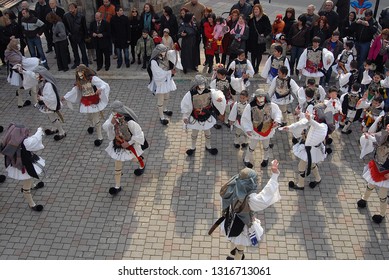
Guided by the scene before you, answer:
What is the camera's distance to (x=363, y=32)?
11773mm

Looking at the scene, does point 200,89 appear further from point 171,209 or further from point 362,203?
point 362,203

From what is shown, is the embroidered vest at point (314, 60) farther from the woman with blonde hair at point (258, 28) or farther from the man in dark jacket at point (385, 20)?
the man in dark jacket at point (385, 20)

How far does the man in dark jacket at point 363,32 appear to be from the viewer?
11.7 meters

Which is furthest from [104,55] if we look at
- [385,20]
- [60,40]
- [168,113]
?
[385,20]

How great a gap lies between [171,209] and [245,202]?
2396mm

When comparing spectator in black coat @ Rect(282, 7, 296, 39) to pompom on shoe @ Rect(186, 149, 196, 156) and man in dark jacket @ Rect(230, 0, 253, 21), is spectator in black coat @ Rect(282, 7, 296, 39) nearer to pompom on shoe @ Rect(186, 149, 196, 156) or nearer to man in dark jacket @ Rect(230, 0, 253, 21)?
man in dark jacket @ Rect(230, 0, 253, 21)

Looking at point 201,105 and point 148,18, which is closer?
point 201,105

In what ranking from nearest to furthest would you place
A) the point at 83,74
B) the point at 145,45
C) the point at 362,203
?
the point at 362,203 → the point at 83,74 → the point at 145,45

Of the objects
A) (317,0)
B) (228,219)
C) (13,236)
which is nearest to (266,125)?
(228,219)

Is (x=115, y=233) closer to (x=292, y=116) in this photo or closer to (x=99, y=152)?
(x=99, y=152)

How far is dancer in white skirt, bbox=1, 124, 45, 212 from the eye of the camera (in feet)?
24.1

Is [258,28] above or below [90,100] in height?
above

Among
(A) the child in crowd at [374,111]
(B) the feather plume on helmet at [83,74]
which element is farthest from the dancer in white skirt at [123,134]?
(A) the child in crowd at [374,111]

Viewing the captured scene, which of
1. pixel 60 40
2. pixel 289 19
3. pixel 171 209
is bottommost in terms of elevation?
pixel 171 209
